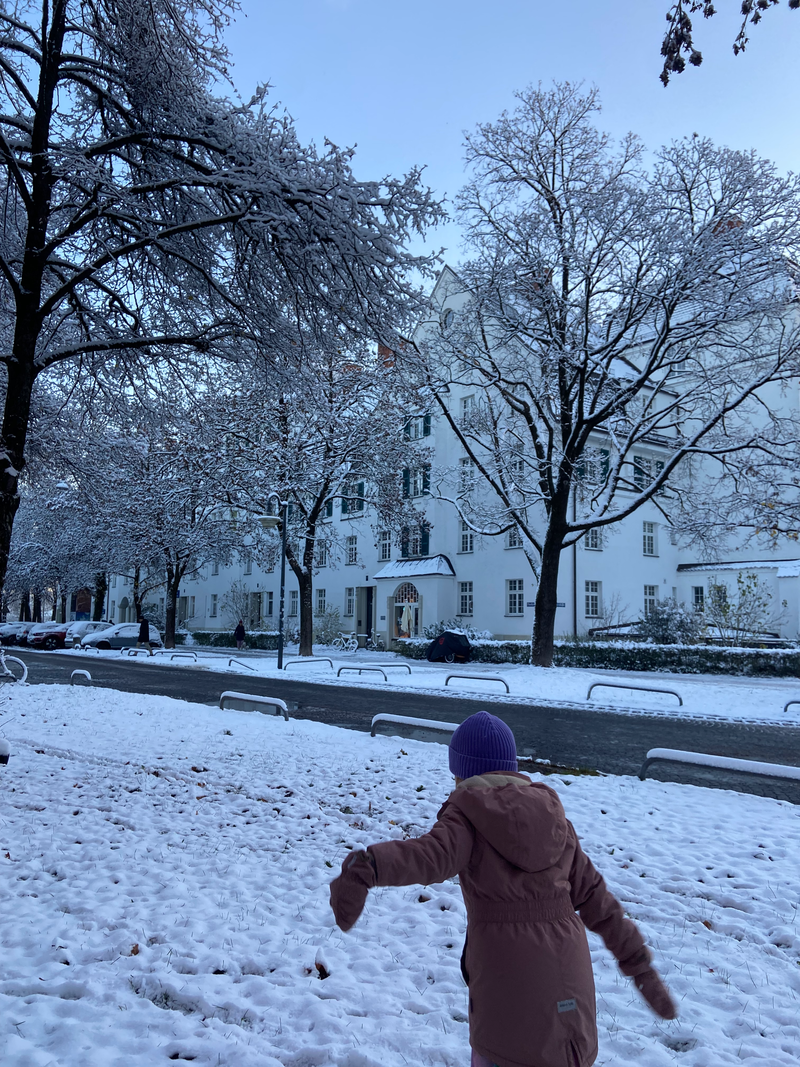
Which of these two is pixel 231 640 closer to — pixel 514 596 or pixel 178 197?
pixel 514 596

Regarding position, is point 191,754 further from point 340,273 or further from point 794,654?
point 794,654

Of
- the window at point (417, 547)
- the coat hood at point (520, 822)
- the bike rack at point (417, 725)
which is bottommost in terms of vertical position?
the bike rack at point (417, 725)

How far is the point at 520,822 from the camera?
211 cm

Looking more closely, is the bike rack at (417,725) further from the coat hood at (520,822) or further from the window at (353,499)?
the window at (353,499)

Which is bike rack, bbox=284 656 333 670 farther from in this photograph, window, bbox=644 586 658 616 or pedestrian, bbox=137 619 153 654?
window, bbox=644 586 658 616

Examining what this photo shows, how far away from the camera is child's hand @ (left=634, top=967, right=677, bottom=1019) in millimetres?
2150

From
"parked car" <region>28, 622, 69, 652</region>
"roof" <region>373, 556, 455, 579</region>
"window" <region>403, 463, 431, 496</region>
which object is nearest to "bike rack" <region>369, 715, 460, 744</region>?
"window" <region>403, 463, 431, 496</region>

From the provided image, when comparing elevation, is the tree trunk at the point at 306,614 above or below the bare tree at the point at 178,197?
below

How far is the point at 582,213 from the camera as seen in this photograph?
20188 mm

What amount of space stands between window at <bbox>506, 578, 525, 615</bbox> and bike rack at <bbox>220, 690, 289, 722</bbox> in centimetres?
2149

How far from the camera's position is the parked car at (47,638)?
41.8m

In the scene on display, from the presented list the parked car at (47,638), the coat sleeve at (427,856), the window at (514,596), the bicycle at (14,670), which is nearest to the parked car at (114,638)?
the parked car at (47,638)

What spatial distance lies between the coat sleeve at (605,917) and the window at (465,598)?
3430 centimetres

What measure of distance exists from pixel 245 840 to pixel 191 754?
3.82 m
